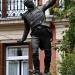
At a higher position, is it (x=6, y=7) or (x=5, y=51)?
(x=6, y=7)

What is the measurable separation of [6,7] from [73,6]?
11035 millimetres

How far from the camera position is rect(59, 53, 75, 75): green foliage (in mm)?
15669

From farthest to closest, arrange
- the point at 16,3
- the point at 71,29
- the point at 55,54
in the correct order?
the point at 16,3 → the point at 55,54 → the point at 71,29

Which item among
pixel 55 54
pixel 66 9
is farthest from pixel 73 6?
pixel 55 54

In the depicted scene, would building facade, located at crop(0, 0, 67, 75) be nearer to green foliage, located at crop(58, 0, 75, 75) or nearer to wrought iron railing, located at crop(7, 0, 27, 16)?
wrought iron railing, located at crop(7, 0, 27, 16)

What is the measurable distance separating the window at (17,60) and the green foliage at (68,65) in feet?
34.4

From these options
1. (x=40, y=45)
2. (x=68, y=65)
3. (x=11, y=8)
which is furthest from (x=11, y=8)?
(x=40, y=45)

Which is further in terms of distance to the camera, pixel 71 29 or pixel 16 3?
pixel 16 3

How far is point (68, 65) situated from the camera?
16141 millimetres

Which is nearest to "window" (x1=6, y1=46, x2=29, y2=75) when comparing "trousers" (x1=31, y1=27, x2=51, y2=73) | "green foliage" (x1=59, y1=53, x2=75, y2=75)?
"green foliage" (x1=59, y1=53, x2=75, y2=75)

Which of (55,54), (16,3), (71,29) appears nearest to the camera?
(71,29)

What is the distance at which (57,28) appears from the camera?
26.2 m

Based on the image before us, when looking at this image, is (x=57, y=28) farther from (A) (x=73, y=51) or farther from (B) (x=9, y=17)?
(A) (x=73, y=51)

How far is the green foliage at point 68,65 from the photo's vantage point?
51.4 feet
